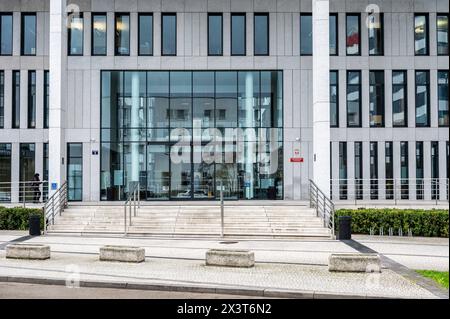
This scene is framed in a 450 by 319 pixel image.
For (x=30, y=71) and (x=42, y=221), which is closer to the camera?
(x=42, y=221)

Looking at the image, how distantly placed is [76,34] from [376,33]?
16.8 m

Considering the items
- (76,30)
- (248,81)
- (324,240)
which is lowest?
(324,240)

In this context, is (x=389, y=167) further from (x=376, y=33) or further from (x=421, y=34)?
(x=421, y=34)

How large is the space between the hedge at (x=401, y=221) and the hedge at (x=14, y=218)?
12851mm

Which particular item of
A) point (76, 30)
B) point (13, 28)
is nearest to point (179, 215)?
point (76, 30)

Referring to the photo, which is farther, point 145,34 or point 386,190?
point 386,190

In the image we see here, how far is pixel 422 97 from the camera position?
33906 millimetres

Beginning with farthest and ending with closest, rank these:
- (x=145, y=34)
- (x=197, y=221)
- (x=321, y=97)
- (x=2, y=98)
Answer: (x=2, y=98) < (x=145, y=34) < (x=321, y=97) < (x=197, y=221)

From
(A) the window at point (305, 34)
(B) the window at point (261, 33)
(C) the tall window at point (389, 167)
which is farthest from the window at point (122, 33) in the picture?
(C) the tall window at point (389, 167)

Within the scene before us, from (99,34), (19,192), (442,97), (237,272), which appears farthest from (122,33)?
(237,272)

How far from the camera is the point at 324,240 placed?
861 inches

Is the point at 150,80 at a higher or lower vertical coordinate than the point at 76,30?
lower

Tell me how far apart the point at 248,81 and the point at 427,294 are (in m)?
23.0
